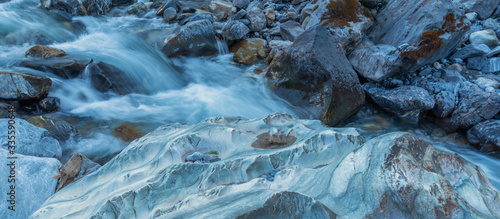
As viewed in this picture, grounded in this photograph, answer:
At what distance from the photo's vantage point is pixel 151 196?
252cm

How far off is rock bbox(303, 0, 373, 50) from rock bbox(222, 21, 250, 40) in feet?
6.93

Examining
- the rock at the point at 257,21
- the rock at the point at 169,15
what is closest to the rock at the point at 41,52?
the rock at the point at 169,15

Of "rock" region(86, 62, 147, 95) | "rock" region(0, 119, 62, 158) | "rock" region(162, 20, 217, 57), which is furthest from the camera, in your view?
"rock" region(162, 20, 217, 57)

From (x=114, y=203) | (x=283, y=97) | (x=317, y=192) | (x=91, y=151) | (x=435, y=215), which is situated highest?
(x=435, y=215)

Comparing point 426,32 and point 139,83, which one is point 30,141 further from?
point 426,32

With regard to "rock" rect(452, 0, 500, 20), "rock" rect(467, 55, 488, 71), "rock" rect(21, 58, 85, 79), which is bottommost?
"rock" rect(21, 58, 85, 79)

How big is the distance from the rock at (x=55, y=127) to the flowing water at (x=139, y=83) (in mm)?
138

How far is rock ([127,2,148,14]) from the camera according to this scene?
11.4 metres

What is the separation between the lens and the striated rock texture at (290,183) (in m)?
2.04

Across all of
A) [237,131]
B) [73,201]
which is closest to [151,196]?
[73,201]

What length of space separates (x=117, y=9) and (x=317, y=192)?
1167cm

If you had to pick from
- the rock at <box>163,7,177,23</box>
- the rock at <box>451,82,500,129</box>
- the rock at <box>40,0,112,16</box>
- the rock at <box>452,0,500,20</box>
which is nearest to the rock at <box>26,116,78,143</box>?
the rock at <box>163,7,177,23</box>

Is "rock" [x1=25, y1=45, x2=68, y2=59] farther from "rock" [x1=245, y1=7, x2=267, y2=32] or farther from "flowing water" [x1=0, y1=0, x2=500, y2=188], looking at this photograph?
"rock" [x1=245, y1=7, x2=267, y2=32]

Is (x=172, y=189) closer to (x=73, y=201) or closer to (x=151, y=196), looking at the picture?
A: (x=151, y=196)
